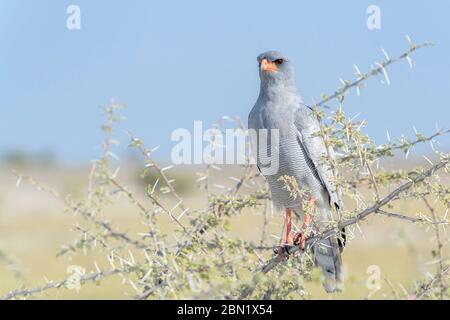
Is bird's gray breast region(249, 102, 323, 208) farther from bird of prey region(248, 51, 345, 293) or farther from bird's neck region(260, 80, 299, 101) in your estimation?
bird's neck region(260, 80, 299, 101)

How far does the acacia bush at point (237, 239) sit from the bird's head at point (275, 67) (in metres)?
1.34

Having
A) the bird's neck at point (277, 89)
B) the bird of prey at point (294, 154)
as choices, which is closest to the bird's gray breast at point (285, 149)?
the bird of prey at point (294, 154)

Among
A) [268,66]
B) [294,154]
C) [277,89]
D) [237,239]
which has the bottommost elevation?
[237,239]


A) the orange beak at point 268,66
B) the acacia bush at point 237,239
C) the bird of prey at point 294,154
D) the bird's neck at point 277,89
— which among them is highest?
the orange beak at point 268,66

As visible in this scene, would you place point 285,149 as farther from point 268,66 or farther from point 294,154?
point 268,66

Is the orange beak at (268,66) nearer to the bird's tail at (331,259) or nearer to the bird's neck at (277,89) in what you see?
the bird's neck at (277,89)

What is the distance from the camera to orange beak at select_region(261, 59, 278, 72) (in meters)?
6.12

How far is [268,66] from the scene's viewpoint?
6.14 metres

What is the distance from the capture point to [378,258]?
20.9m

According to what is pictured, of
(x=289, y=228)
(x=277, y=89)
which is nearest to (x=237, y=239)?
(x=289, y=228)

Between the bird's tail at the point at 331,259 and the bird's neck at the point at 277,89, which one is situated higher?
the bird's neck at the point at 277,89

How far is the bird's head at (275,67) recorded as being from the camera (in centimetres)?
608

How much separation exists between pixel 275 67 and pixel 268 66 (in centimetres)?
5
